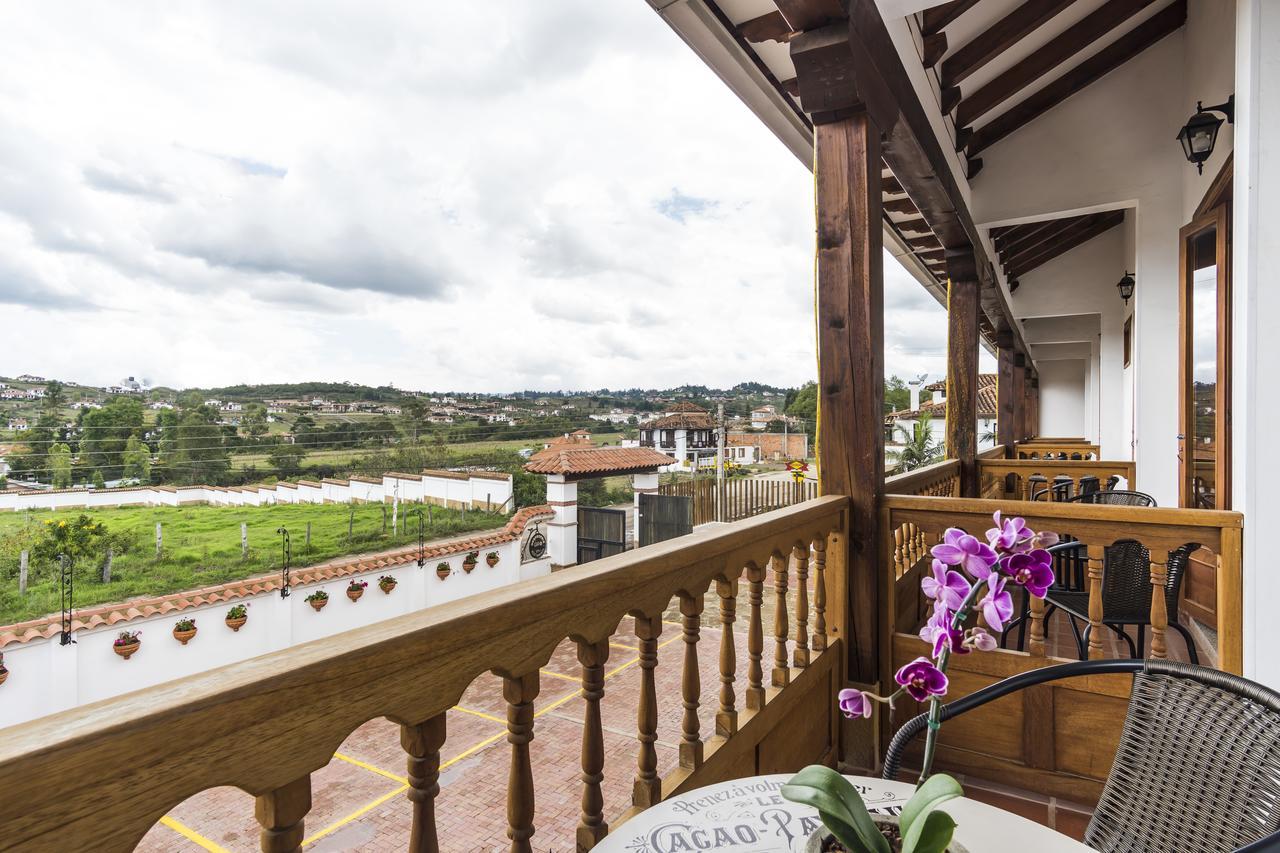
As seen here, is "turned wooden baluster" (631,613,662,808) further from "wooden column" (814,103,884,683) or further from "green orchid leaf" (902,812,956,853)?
"wooden column" (814,103,884,683)

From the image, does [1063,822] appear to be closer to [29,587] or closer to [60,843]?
[60,843]

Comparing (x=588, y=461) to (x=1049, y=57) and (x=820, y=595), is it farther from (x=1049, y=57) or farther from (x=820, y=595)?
(x=820, y=595)

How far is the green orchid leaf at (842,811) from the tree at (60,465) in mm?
4390

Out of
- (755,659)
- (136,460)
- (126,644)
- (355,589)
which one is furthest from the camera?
(355,589)

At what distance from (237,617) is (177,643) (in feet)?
1.63

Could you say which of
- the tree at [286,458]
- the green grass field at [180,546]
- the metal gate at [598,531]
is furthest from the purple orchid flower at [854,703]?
the metal gate at [598,531]

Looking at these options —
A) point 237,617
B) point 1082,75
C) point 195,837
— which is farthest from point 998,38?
point 237,617

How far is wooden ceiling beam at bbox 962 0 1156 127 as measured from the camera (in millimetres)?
3592

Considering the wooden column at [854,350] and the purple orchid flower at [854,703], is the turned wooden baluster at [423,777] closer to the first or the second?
the purple orchid flower at [854,703]

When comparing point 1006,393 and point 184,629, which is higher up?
point 1006,393

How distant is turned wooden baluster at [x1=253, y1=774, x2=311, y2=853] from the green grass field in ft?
14.1

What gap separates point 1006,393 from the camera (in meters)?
8.00

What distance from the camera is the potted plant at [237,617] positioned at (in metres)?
5.23

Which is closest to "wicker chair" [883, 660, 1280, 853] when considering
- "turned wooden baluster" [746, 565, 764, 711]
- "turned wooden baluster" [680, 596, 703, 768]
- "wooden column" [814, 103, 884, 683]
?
"turned wooden baluster" [680, 596, 703, 768]
